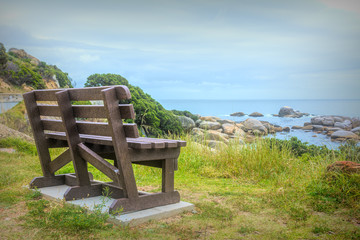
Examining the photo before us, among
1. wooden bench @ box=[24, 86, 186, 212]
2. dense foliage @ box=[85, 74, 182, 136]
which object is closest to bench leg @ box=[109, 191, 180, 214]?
wooden bench @ box=[24, 86, 186, 212]

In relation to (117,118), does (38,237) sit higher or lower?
lower

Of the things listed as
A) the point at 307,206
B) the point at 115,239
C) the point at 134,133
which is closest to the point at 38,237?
the point at 115,239

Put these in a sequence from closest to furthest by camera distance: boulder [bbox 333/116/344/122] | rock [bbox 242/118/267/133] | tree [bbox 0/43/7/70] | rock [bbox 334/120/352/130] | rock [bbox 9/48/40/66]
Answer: rock [bbox 242/118/267/133]
rock [bbox 334/120/352/130]
boulder [bbox 333/116/344/122]
tree [bbox 0/43/7/70]
rock [bbox 9/48/40/66]

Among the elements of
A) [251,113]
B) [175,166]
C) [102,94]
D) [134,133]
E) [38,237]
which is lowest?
[251,113]

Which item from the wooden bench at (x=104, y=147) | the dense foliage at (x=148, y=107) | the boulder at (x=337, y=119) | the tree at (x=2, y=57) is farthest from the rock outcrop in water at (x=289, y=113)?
the wooden bench at (x=104, y=147)

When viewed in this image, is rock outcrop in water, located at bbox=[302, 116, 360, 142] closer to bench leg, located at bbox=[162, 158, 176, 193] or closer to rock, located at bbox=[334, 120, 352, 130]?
rock, located at bbox=[334, 120, 352, 130]

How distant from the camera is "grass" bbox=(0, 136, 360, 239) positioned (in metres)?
3.16

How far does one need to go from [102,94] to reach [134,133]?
1.59 ft

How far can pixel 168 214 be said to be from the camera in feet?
12.1

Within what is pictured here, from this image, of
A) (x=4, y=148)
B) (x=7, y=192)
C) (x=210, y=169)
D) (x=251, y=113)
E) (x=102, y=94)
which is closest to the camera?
(x=102, y=94)

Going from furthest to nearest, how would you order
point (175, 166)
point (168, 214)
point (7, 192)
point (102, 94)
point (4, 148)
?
point (4, 148)
point (7, 192)
point (175, 166)
point (168, 214)
point (102, 94)

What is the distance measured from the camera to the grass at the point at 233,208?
3.16 metres

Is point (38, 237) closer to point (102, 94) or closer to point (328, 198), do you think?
point (102, 94)

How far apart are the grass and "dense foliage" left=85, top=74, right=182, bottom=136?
11334 millimetres
